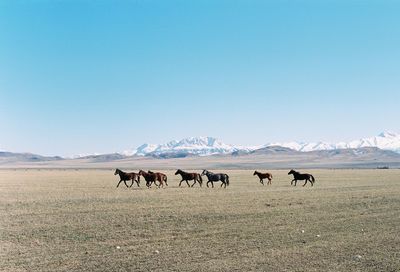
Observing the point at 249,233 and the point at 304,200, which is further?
the point at 304,200

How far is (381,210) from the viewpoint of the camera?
72.4 ft

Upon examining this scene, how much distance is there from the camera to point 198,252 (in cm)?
1313

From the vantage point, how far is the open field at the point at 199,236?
11977 millimetres

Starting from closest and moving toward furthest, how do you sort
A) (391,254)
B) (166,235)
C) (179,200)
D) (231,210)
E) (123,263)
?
(123,263)
(391,254)
(166,235)
(231,210)
(179,200)

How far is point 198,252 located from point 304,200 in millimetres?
14508

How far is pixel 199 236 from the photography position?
1545 cm

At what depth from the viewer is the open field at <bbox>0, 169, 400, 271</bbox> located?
1198 centimetres

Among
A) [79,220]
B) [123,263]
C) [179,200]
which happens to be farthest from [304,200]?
[123,263]

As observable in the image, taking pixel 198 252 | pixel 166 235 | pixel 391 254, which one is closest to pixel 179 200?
pixel 166 235

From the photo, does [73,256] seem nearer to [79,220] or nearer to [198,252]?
[198,252]

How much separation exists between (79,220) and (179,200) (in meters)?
8.18

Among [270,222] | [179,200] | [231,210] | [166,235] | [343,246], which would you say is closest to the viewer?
[343,246]

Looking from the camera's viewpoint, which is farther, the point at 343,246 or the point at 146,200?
the point at 146,200

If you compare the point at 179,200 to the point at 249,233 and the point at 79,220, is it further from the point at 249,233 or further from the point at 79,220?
the point at 249,233
